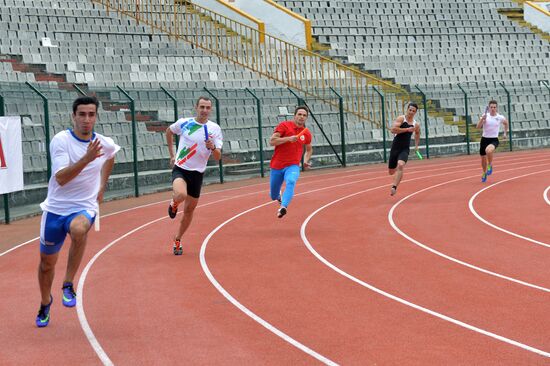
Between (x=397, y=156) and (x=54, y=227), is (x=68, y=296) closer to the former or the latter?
(x=54, y=227)

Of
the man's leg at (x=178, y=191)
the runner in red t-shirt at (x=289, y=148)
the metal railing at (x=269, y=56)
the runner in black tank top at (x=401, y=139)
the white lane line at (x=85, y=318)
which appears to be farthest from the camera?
the metal railing at (x=269, y=56)

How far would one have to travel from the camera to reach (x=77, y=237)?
695 cm

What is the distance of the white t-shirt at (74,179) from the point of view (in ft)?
22.3

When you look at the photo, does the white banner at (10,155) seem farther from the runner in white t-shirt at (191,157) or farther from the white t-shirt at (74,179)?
the white t-shirt at (74,179)

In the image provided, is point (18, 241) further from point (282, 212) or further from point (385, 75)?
point (385, 75)

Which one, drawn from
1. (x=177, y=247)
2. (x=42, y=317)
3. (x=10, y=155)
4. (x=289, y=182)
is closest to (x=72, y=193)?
(x=42, y=317)

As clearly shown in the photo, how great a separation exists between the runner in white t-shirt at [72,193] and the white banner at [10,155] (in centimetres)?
742

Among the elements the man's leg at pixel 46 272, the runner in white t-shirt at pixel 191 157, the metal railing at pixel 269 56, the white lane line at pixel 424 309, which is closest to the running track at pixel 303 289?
the white lane line at pixel 424 309

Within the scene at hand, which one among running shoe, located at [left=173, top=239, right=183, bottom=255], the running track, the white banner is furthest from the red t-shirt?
the white banner

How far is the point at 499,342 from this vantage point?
6441mm

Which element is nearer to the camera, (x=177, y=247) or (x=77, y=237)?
(x=77, y=237)

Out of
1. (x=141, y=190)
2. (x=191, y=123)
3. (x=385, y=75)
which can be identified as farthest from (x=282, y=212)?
(x=385, y=75)

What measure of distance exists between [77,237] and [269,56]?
23789 millimetres

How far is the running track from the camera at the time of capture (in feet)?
21.0
